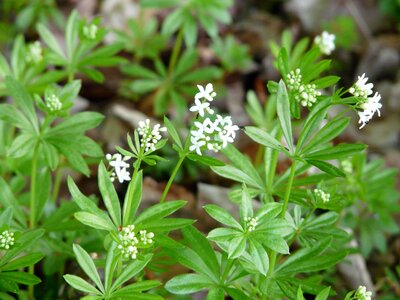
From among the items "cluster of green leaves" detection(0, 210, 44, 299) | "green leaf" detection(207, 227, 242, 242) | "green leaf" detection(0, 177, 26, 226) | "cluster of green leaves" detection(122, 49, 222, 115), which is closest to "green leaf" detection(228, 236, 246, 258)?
"green leaf" detection(207, 227, 242, 242)

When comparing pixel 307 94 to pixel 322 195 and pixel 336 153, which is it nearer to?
pixel 336 153

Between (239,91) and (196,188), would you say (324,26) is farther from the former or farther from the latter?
(196,188)

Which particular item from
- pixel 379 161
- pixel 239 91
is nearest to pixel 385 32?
pixel 239 91

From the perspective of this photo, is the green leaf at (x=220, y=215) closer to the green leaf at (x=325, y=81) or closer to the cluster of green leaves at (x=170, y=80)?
the green leaf at (x=325, y=81)

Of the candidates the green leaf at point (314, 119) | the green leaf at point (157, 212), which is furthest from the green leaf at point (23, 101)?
the green leaf at point (314, 119)

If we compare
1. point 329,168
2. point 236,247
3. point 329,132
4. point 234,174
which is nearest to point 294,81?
point 329,132

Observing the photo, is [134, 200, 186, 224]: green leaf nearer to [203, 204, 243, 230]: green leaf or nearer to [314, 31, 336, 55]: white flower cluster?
[203, 204, 243, 230]: green leaf
